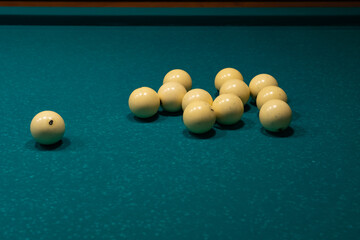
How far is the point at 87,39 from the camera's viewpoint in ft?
14.8

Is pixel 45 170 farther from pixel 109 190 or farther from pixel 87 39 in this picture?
pixel 87 39

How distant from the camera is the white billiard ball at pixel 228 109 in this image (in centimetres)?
278

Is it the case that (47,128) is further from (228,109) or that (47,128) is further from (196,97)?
(228,109)

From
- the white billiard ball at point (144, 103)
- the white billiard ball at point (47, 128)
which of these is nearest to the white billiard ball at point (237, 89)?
the white billiard ball at point (144, 103)

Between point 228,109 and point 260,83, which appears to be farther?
point 260,83

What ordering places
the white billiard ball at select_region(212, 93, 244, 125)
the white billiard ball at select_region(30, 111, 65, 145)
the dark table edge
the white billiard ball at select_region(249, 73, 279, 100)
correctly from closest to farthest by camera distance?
the white billiard ball at select_region(30, 111, 65, 145) → the white billiard ball at select_region(212, 93, 244, 125) → the white billiard ball at select_region(249, 73, 279, 100) → the dark table edge

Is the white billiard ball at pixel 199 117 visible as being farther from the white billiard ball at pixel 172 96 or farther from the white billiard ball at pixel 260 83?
the white billiard ball at pixel 260 83

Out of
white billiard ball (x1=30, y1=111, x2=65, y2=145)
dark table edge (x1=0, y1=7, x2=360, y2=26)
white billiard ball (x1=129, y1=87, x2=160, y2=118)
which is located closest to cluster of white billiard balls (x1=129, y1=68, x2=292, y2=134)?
white billiard ball (x1=129, y1=87, x2=160, y2=118)

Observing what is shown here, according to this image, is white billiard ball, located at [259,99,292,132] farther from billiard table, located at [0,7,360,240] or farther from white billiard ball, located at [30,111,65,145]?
white billiard ball, located at [30,111,65,145]

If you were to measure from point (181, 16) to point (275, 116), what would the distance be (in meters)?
2.25

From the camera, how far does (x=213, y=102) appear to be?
9.42 ft

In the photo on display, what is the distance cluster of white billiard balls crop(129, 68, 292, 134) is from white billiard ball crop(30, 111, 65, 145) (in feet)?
1.69

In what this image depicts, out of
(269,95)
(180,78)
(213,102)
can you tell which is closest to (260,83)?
(269,95)

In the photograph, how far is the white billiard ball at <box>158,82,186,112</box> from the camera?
2.97 m
